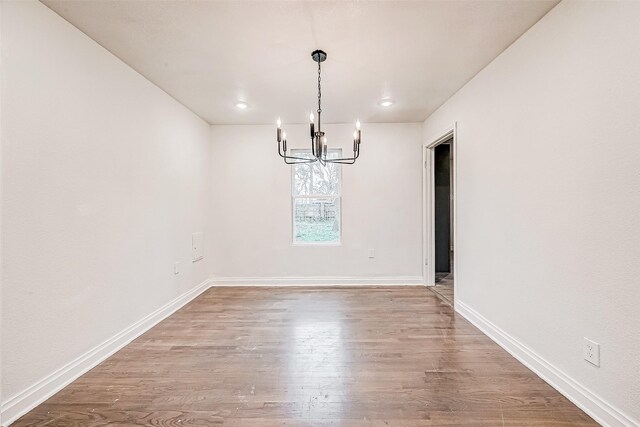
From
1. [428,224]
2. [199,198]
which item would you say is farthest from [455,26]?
[199,198]

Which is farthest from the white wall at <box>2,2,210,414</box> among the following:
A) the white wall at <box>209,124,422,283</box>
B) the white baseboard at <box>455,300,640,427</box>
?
the white baseboard at <box>455,300,640,427</box>

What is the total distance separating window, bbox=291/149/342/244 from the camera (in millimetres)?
4469

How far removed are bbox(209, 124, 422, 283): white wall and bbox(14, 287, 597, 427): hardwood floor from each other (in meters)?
1.32

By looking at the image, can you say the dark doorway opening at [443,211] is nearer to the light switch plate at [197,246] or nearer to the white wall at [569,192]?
the white wall at [569,192]

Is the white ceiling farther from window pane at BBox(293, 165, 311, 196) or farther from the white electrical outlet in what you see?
the white electrical outlet

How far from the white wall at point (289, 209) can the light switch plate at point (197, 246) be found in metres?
0.32

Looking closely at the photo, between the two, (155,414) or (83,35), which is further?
(83,35)

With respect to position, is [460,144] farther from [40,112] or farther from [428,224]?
[40,112]

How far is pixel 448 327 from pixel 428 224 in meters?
1.72

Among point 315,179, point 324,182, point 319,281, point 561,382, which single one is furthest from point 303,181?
point 561,382

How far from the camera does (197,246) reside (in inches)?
155

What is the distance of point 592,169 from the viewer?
1.61 m

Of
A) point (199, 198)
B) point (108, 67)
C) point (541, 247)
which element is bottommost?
point (541, 247)

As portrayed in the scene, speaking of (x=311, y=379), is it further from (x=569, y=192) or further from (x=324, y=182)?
(x=324, y=182)
